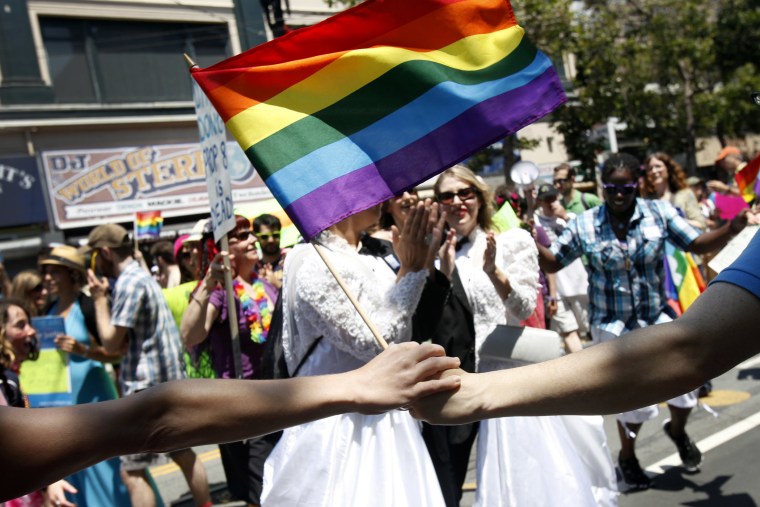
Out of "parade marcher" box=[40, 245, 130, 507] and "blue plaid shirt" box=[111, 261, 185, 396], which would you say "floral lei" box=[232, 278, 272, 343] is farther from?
"parade marcher" box=[40, 245, 130, 507]

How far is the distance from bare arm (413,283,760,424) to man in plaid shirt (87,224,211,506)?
126 inches

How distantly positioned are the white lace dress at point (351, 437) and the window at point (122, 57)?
53.3 ft

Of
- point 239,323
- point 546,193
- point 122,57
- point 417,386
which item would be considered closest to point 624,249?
point 239,323

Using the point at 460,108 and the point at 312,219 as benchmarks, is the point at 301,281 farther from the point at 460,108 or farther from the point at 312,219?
the point at 460,108

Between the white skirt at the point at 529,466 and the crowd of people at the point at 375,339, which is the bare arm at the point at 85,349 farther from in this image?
the white skirt at the point at 529,466

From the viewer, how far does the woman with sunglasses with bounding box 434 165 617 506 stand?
3.43 m

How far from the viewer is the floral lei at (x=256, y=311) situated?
4629mm

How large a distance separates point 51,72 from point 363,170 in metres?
16.9

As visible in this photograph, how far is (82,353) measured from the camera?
4906 mm

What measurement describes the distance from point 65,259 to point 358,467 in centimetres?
310

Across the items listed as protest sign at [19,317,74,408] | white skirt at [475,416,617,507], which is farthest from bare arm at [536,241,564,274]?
protest sign at [19,317,74,408]

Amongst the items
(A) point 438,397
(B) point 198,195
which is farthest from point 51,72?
(A) point 438,397

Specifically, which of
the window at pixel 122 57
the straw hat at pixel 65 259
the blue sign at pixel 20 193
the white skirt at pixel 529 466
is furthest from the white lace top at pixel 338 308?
the window at pixel 122 57

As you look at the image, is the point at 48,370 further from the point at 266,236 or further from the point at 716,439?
the point at 716,439
